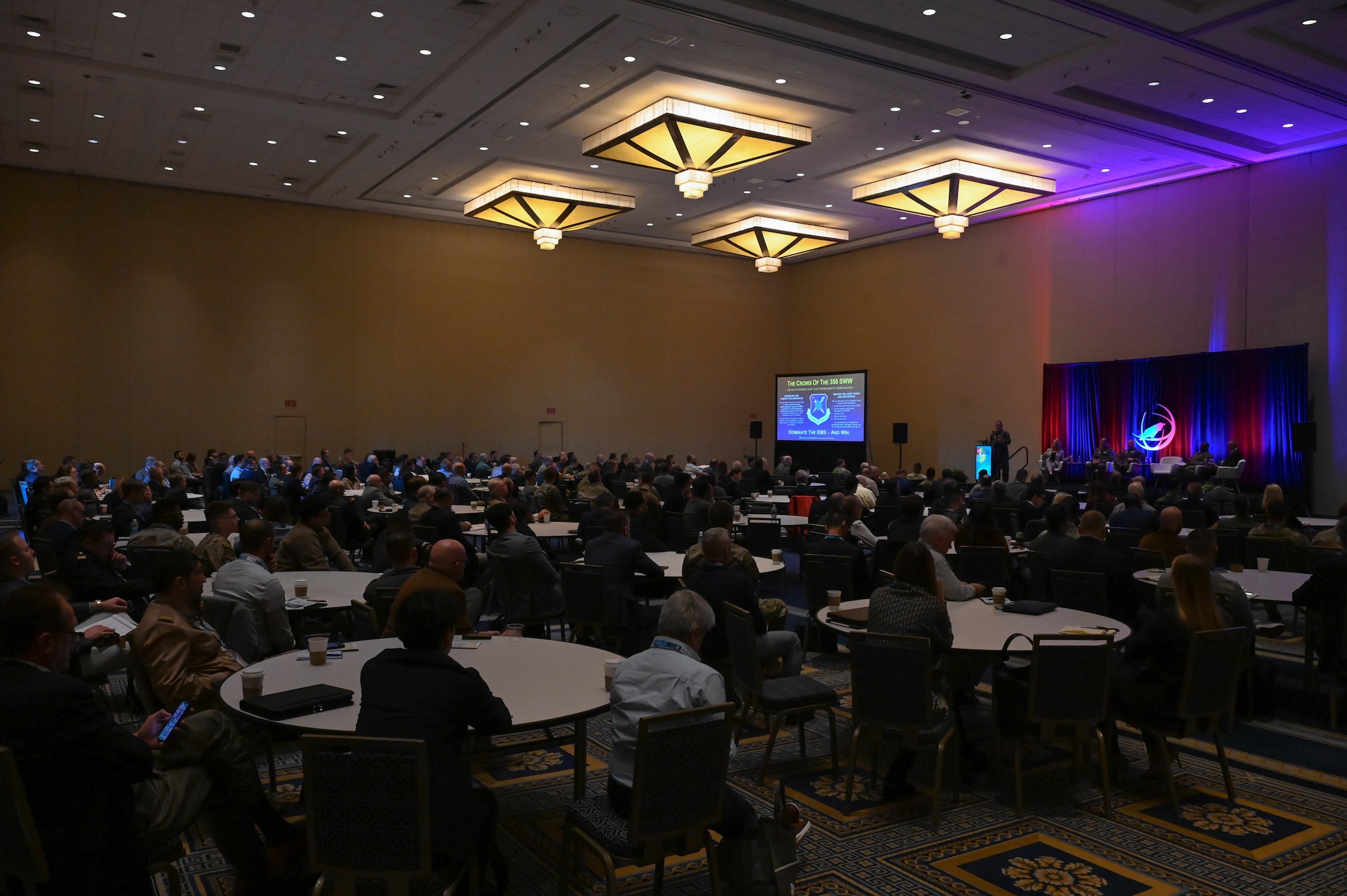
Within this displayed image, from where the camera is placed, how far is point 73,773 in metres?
2.60

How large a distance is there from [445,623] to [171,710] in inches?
55.4

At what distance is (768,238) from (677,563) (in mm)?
14947

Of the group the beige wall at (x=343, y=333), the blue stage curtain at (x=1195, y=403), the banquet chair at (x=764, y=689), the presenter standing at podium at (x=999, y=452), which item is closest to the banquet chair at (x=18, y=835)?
the banquet chair at (x=764, y=689)

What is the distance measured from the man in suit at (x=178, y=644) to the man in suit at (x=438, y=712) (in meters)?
1.14

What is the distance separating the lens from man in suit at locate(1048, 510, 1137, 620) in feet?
20.3

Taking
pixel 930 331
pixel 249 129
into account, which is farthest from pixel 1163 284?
pixel 249 129

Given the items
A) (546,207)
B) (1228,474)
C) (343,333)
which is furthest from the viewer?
(343,333)

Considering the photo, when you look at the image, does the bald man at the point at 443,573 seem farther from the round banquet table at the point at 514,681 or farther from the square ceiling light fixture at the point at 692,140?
the square ceiling light fixture at the point at 692,140

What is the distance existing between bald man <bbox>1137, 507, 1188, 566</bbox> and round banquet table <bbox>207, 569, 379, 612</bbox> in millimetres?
5540

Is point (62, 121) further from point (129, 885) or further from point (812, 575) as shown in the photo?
point (129, 885)

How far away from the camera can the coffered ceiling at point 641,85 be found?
10.9 meters

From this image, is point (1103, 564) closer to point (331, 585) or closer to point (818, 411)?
point (331, 585)

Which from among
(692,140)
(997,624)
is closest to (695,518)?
(997,624)

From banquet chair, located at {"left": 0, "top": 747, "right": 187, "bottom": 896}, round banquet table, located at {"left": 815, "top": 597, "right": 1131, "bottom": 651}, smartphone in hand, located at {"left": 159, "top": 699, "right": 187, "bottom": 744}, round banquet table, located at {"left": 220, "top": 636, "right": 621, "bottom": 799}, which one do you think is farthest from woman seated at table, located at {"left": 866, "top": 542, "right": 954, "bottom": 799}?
banquet chair, located at {"left": 0, "top": 747, "right": 187, "bottom": 896}
